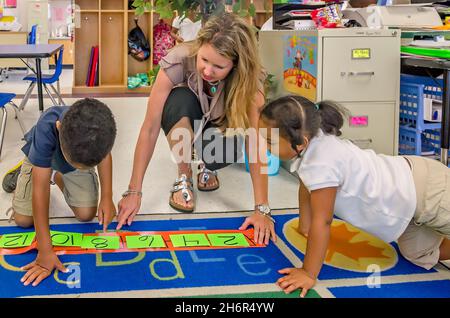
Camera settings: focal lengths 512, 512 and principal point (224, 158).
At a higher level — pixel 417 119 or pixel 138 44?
pixel 138 44

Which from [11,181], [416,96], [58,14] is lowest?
[11,181]


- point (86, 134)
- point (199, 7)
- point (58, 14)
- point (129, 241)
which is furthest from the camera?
Result: point (58, 14)

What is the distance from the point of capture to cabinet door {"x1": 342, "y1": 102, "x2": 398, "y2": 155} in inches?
85.3

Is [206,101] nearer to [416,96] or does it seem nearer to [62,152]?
[62,152]

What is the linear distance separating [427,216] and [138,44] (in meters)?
4.79

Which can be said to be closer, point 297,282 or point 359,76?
point 297,282

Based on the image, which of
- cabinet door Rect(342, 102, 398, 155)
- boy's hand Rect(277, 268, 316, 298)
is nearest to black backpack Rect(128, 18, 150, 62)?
cabinet door Rect(342, 102, 398, 155)

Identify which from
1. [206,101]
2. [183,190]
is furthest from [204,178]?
[206,101]

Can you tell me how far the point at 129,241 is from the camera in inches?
59.8

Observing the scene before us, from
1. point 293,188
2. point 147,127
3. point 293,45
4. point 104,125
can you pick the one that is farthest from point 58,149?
point 293,45

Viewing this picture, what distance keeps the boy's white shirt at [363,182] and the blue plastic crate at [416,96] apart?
0.94m

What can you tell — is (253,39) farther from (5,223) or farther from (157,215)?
(5,223)

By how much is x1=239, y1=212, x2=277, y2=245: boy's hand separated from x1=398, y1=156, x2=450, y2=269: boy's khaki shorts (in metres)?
0.38

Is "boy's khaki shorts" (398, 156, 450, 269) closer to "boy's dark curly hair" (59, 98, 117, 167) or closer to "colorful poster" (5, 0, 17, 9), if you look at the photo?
"boy's dark curly hair" (59, 98, 117, 167)
